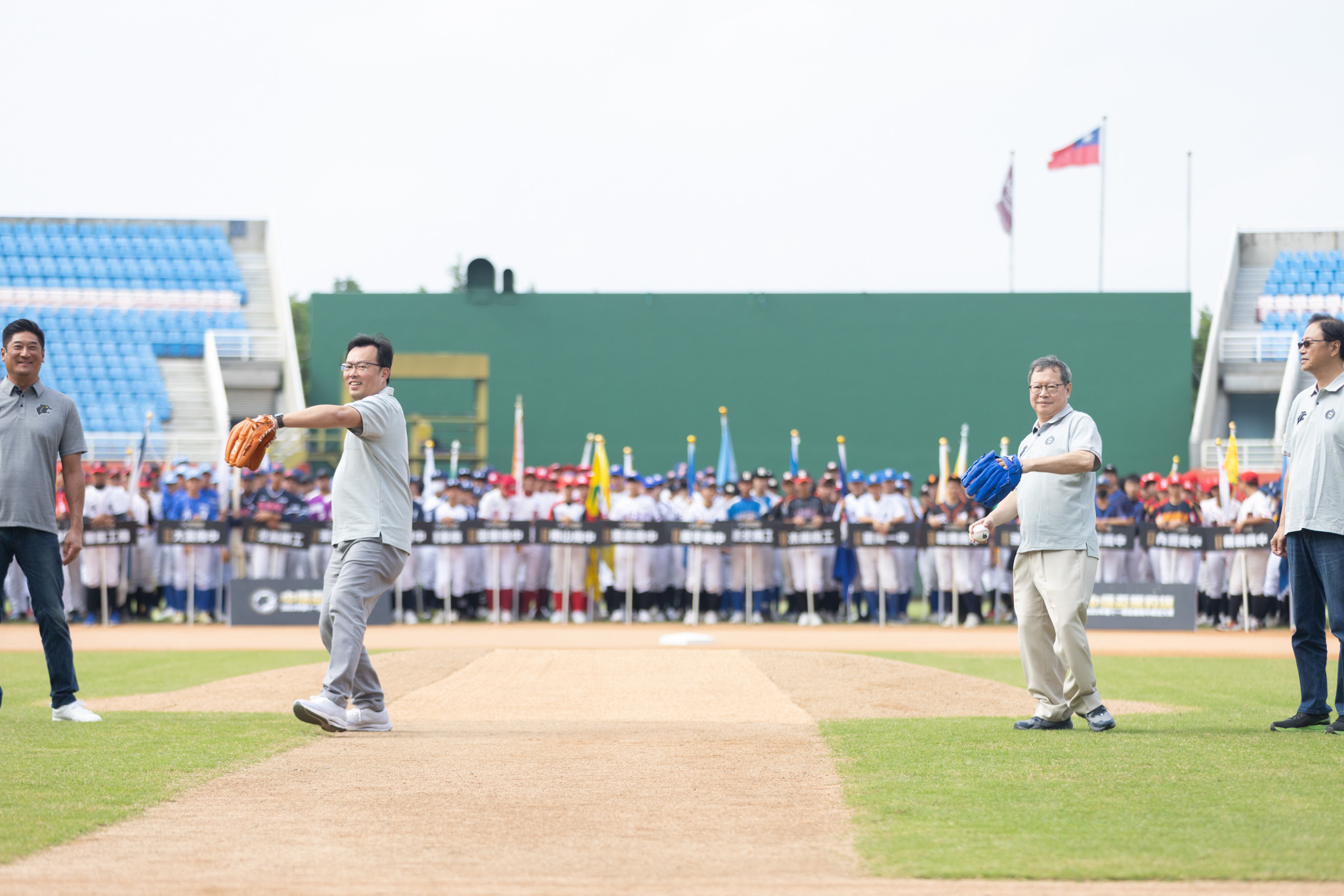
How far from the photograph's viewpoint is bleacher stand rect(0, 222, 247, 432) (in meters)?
31.9

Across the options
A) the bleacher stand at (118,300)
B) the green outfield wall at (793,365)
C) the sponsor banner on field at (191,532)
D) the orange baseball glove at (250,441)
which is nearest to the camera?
the orange baseball glove at (250,441)

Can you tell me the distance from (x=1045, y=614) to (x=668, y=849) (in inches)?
144

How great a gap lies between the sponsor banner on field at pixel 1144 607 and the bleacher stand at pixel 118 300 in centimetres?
2251

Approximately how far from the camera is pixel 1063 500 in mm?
7090

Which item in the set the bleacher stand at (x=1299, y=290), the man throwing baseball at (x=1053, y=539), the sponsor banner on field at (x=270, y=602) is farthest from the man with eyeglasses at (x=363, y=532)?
the bleacher stand at (x=1299, y=290)

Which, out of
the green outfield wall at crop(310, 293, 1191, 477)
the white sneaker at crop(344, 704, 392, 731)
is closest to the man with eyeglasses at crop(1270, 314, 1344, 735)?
the white sneaker at crop(344, 704, 392, 731)

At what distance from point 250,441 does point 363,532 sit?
3.31 feet

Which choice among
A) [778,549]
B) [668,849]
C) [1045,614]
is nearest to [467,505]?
[778,549]

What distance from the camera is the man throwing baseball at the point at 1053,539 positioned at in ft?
22.6

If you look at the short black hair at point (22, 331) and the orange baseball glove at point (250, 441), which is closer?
the orange baseball glove at point (250, 441)

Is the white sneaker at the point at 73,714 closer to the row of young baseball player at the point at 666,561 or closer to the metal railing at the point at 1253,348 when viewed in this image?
the row of young baseball player at the point at 666,561

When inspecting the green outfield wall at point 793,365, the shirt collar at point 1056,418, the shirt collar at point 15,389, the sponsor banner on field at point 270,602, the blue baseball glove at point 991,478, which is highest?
the green outfield wall at point 793,365

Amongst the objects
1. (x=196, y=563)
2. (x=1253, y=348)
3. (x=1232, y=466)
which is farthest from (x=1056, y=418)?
(x=1253, y=348)

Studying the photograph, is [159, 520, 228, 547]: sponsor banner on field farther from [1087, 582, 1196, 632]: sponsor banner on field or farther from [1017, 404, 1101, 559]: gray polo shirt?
[1017, 404, 1101, 559]: gray polo shirt
